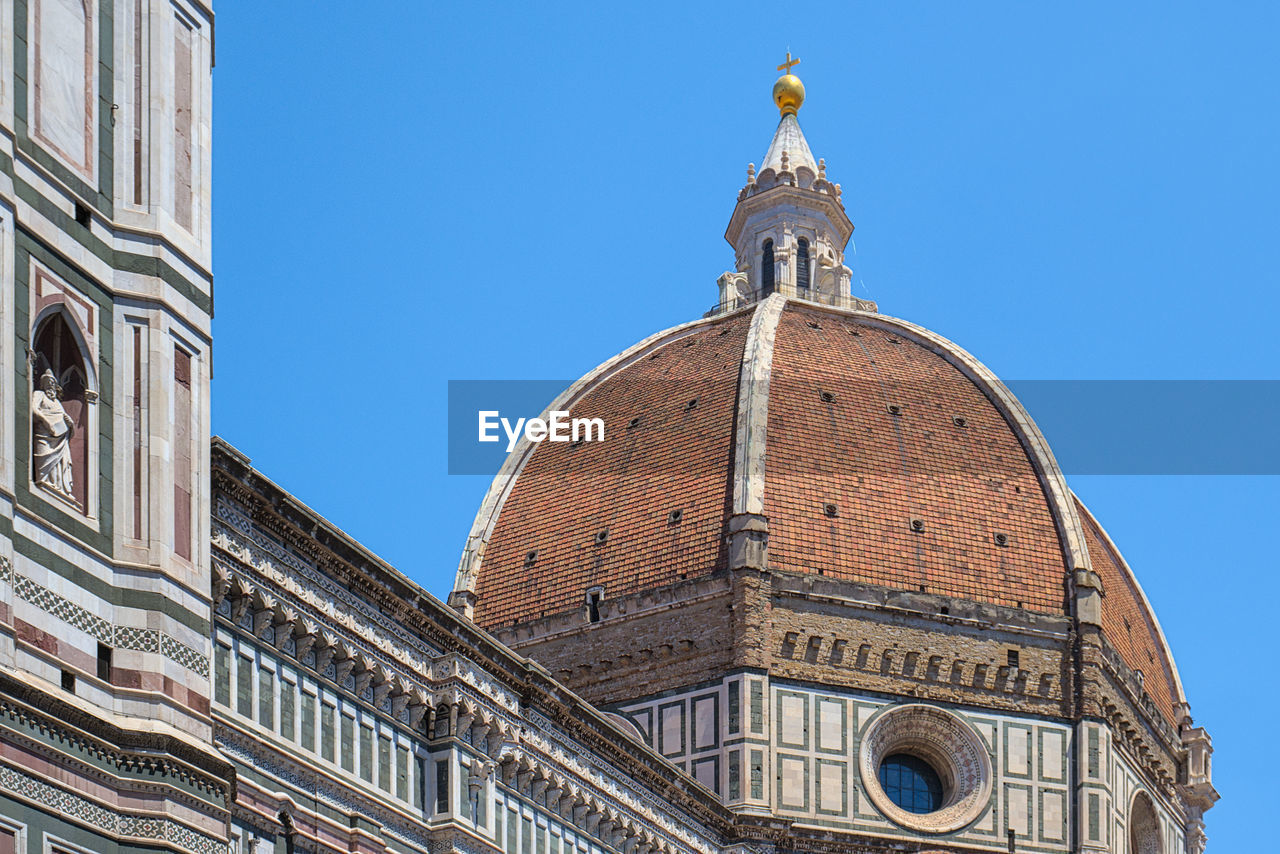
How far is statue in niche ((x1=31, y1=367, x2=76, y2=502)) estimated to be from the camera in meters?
20.2

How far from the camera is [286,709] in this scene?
32312 millimetres

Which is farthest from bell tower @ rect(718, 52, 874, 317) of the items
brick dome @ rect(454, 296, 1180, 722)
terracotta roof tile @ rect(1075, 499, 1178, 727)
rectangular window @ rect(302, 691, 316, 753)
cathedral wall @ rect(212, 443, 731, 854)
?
rectangular window @ rect(302, 691, 316, 753)

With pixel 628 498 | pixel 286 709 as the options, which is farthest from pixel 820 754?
pixel 286 709

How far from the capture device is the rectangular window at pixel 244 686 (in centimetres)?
3119

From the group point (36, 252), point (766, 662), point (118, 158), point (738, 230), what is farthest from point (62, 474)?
point (738, 230)

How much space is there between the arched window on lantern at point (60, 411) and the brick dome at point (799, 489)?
43.1 m

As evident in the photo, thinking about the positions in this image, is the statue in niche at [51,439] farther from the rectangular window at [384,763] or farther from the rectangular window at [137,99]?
the rectangular window at [384,763]

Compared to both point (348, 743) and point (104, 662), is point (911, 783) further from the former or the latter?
point (104, 662)

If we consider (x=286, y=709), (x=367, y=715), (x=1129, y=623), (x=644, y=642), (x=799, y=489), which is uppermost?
(x=799, y=489)

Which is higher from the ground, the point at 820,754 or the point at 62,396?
the point at 820,754

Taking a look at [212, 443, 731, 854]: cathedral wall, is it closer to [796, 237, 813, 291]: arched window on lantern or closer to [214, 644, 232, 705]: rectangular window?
[214, 644, 232, 705]: rectangular window

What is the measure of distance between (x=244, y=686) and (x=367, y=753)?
3584mm

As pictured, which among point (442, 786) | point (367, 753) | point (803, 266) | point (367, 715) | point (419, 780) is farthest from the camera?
point (803, 266)

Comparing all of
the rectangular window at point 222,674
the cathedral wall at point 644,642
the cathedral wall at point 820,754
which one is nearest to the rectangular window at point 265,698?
the rectangular window at point 222,674
